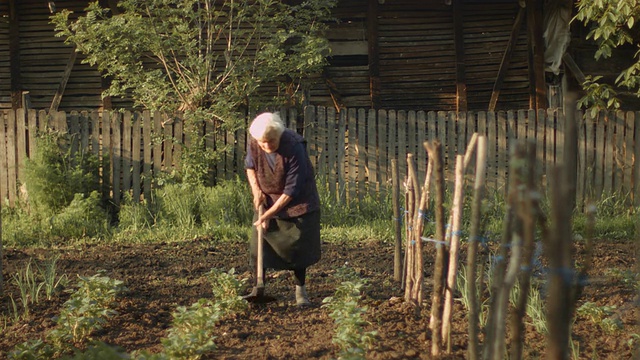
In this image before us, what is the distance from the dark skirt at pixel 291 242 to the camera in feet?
20.7

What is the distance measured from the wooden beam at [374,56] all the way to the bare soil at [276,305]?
4.65m

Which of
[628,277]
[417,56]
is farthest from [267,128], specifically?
[417,56]

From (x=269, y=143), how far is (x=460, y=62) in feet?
24.7

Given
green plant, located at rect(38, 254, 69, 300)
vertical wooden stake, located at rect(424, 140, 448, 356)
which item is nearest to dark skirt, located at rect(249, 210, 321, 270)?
green plant, located at rect(38, 254, 69, 300)

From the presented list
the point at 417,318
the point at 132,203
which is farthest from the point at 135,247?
the point at 417,318

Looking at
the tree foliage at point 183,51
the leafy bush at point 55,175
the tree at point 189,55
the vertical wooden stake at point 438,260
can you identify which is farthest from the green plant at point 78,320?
the tree foliage at point 183,51

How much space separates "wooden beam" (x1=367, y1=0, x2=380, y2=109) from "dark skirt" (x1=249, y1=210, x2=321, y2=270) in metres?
6.67

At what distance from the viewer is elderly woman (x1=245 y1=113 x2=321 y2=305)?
6.15 metres

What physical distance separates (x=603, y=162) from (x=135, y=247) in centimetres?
595

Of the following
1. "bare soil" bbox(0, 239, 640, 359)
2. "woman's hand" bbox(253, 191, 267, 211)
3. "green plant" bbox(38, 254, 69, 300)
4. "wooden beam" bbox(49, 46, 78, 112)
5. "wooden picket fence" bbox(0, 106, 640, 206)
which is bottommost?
"bare soil" bbox(0, 239, 640, 359)

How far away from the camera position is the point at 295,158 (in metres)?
6.14

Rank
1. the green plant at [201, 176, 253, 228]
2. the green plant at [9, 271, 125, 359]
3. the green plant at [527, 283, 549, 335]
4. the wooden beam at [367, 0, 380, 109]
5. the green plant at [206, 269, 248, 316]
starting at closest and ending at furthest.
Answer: the green plant at [9, 271, 125, 359] → the green plant at [527, 283, 549, 335] → the green plant at [206, 269, 248, 316] → the green plant at [201, 176, 253, 228] → the wooden beam at [367, 0, 380, 109]

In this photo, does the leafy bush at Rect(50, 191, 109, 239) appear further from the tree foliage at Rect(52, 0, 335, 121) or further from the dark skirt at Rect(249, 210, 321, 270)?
the dark skirt at Rect(249, 210, 321, 270)

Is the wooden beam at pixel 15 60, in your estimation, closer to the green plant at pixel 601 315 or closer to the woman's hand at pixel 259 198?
the woman's hand at pixel 259 198
